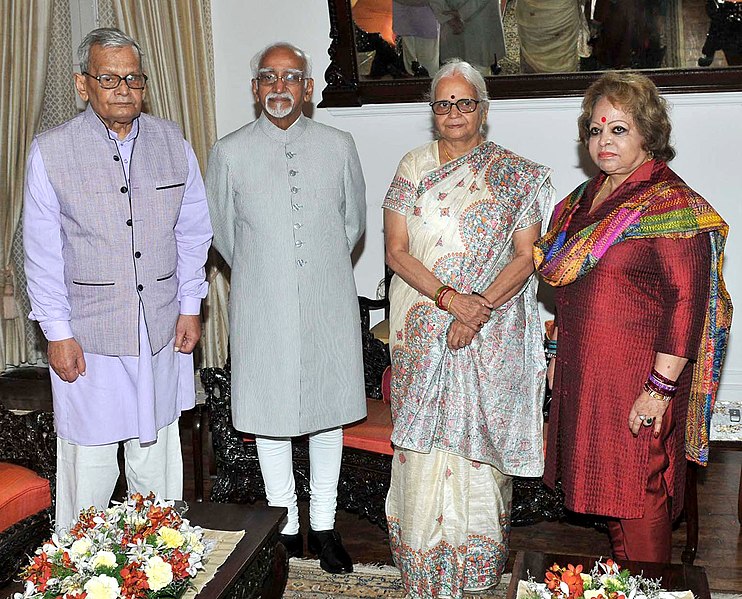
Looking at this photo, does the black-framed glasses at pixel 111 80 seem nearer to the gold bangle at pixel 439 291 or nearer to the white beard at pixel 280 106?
the white beard at pixel 280 106

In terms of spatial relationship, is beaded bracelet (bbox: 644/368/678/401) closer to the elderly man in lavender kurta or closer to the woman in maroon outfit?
the woman in maroon outfit

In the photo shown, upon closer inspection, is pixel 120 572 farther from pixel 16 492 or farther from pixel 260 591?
pixel 16 492

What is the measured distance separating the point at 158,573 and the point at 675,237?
1.56 metres

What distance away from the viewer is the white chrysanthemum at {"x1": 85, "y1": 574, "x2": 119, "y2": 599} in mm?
2008

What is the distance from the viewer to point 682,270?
8.24ft

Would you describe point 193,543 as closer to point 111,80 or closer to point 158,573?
point 158,573

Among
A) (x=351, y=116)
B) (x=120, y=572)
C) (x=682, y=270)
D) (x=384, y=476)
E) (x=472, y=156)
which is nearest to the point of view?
(x=120, y=572)

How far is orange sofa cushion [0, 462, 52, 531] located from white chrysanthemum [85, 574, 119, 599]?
1.06 metres

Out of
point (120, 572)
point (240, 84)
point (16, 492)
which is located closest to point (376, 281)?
point (240, 84)

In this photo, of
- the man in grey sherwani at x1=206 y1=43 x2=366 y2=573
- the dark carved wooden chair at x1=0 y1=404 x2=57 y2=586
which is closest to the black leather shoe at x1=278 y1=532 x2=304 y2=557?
the man in grey sherwani at x1=206 y1=43 x2=366 y2=573

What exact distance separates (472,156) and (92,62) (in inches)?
47.1

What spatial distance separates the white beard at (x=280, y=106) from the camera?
3.07m

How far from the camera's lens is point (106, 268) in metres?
2.87

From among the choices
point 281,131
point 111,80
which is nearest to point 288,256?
point 281,131
